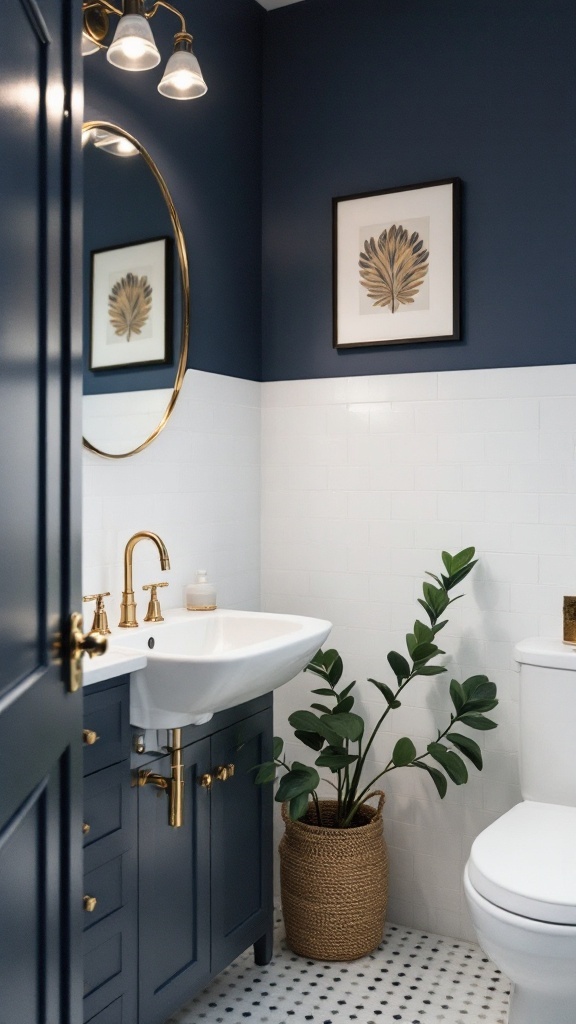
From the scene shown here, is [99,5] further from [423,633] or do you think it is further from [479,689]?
[479,689]

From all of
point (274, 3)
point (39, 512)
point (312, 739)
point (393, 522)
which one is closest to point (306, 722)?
point (312, 739)

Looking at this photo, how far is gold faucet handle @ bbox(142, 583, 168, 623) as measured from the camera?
2.16 metres

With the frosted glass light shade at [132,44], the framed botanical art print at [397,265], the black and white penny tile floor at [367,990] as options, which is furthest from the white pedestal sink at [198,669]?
the frosted glass light shade at [132,44]

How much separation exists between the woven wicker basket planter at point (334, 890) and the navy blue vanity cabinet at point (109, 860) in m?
0.67

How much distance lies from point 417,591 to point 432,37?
1.59 meters

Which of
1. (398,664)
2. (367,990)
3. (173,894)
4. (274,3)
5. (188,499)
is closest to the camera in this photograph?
(173,894)

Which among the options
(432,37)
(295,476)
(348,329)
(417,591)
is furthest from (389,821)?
(432,37)

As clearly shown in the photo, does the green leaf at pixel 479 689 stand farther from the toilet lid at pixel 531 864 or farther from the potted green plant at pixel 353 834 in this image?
the toilet lid at pixel 531 864

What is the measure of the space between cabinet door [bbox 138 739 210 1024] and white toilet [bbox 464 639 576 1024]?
1.98 feet

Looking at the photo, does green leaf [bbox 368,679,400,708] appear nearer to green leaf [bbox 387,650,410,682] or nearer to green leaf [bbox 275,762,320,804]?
green leaf [bbox 387,650,410,682]

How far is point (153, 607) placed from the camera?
85.5 inches

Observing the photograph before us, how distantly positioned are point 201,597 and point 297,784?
545 mm

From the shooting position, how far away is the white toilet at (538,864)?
164 centimetres

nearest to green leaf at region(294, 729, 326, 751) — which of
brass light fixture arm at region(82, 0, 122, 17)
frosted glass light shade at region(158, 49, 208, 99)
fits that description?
frosted glass light shade at region(158, 49, 208, 99)
